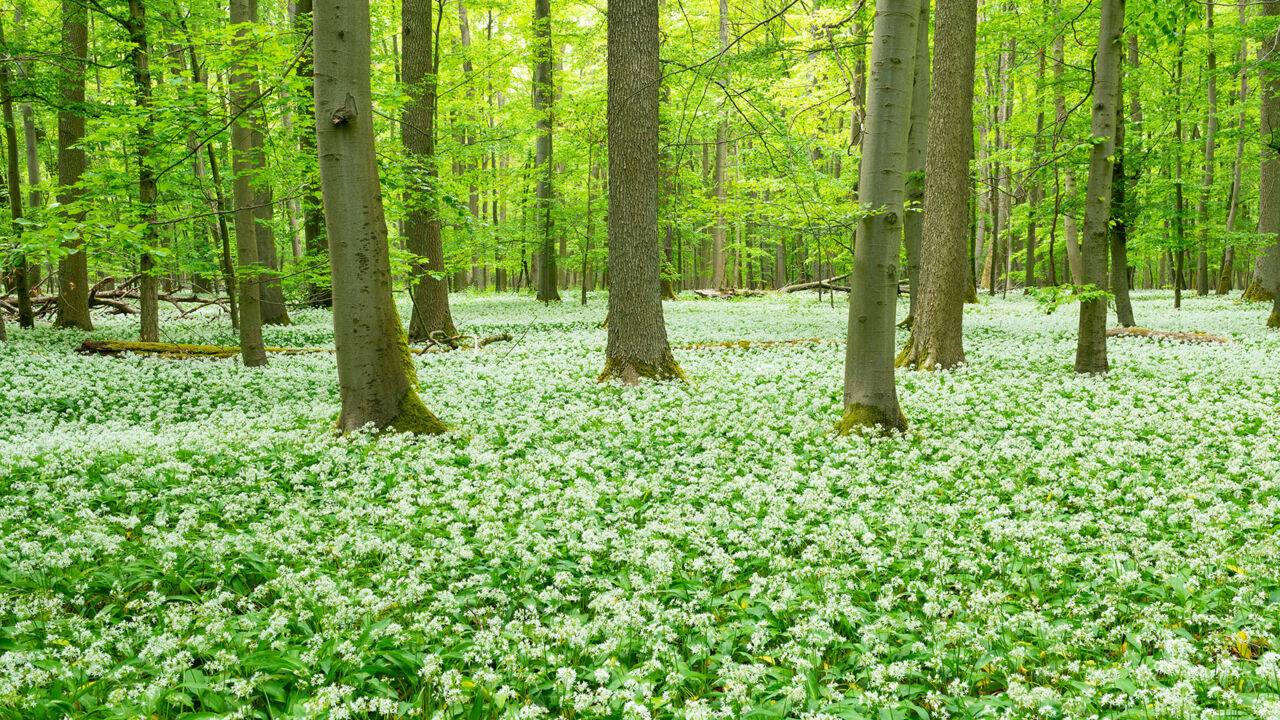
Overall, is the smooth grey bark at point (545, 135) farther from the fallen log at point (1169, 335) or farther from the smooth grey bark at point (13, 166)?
the fallen log at point (1169, 335)

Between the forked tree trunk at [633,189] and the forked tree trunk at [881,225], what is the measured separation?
3.27m

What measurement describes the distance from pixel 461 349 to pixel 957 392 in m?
9.07

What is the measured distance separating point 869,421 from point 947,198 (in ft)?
19.0

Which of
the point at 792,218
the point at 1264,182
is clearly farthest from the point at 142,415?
the point at 1264,182

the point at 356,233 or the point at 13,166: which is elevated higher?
the point at 13,166

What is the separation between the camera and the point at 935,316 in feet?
34.2

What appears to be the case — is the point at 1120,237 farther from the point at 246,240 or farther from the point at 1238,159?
the point at 246,240

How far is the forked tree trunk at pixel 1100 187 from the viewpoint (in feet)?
30.0

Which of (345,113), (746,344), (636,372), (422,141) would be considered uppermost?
(422,141)

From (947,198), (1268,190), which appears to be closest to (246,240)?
(947,198)

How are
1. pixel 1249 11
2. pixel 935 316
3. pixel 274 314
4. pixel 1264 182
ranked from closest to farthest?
pixel 935 316 → pixel 274 314 → pixel 1264 182 → pixel 1249 11

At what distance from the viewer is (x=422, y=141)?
13.5 meters

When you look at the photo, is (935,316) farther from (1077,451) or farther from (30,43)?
(30,43)

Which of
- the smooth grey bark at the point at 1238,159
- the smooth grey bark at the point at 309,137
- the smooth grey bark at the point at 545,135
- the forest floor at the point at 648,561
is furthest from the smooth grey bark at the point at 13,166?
the smooth grey bark at the point at 1238,159
